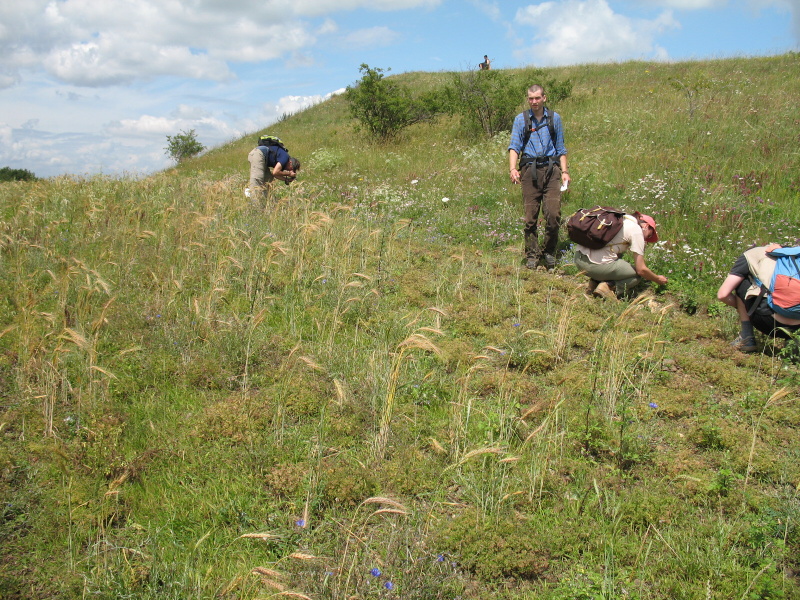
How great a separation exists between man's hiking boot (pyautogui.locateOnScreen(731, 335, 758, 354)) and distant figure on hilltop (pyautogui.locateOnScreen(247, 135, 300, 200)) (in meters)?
6.90

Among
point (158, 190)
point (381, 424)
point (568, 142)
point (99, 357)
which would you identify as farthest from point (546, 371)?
point (568, 142)

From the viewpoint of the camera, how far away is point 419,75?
1289 inches

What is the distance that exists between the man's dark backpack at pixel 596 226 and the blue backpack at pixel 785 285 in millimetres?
1666

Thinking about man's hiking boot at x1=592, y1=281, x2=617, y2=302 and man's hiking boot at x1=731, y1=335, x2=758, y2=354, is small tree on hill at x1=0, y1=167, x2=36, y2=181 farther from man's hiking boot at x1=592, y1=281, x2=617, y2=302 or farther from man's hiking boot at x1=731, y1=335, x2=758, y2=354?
man's hiking boot at x1=731, y1=335, x2=758, y2=354

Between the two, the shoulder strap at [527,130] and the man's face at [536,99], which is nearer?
the man's face at [536,99]

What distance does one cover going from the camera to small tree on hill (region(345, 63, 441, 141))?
17031 millimetres

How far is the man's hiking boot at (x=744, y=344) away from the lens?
4.83m

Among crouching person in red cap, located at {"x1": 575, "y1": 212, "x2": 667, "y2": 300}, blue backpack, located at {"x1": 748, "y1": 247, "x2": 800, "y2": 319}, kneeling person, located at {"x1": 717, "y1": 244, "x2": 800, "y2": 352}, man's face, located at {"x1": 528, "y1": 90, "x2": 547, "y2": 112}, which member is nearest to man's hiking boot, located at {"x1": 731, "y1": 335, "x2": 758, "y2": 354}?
kneeling person, located at {"x1": 717, "y1": 244, "x2": 800, "y2": 352}

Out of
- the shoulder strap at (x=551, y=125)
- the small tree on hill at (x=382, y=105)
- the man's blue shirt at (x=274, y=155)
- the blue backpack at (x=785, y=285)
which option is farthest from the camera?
the small tree on hill at (x=382, y=105)

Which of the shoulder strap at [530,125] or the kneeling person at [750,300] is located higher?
the shoulder strap at [530,125]

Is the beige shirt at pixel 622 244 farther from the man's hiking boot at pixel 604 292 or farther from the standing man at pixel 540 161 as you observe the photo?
the standing man at pixel 540 161

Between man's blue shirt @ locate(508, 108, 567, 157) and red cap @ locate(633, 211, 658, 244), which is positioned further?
man's blue shirt @ locate(508, 108, 567, 157)

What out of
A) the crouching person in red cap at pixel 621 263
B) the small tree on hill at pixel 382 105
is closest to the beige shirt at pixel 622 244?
the crouching person in red cap at pixel 621 263

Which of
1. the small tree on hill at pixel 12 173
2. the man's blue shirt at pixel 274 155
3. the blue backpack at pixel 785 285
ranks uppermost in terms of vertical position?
the small tree on hill at pixel 12 173
